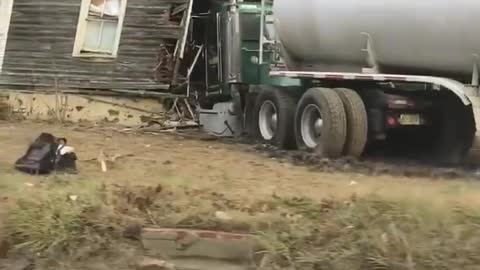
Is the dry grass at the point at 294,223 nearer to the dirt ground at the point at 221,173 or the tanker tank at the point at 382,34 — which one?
the dirt ground at the point at 221,173

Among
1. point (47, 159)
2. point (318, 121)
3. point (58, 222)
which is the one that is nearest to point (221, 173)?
point (47, 159)

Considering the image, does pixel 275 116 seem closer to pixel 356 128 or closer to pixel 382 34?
pixel 356 128

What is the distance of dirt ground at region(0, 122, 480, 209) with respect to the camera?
8.57 m

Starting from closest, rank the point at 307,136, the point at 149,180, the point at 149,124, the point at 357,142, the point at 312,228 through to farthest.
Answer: the point at 312,228 → the point at 149,180 → the point at 357,142 → the point at 307,136 → the point at 149,124

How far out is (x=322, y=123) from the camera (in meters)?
12.5

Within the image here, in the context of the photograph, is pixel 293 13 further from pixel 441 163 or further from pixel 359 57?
pixel 441 163

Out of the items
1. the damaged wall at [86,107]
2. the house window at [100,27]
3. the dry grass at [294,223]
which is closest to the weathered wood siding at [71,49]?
the house window at [100,27]

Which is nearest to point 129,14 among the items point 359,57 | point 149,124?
point 149,124

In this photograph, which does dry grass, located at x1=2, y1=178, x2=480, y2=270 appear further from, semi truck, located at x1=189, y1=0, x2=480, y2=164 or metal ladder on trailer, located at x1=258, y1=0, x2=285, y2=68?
metal ladder on trailer, located at x1=258, y1=0, x2=285, y2=68

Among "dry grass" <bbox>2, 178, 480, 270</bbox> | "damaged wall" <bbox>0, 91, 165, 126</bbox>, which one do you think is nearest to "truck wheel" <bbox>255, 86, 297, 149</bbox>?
"damaged wall" <bbox>0, 91, 165, 126</bbox>

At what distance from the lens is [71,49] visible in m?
18.0

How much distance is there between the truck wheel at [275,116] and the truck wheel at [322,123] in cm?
50

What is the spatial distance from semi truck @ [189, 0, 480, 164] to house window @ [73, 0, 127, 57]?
2817 millimetres

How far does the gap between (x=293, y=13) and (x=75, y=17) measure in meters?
5.85
